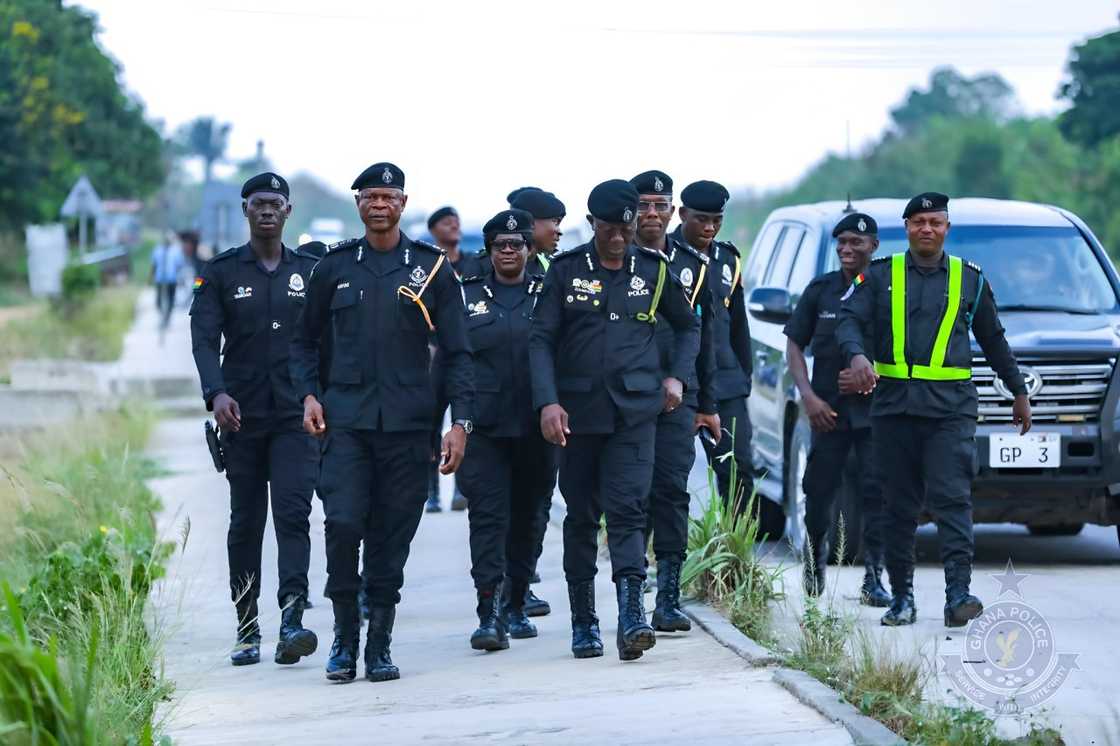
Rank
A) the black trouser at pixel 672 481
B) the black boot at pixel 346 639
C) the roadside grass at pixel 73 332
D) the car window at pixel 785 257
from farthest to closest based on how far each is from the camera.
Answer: the roadside grass at pixel 73 332 < the car window at pixel 785 257 < the black trouser at pixel 672 481 < the black boot at pixel 346 639

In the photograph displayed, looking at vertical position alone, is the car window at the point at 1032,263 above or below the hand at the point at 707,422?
above

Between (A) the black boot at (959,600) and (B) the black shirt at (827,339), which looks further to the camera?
(B) the black shirt at (827,339)

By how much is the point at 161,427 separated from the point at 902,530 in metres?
14.4

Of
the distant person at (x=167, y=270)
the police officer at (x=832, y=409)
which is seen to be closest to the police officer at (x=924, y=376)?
the police officer at (x=832, y=409)

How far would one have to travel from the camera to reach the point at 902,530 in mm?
10258

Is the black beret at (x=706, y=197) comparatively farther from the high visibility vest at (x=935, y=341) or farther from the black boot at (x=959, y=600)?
the black boot at (x=959, y=600)

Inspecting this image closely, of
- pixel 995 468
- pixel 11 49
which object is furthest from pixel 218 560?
pixel 11 49

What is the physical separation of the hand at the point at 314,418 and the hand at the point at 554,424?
0.92 m

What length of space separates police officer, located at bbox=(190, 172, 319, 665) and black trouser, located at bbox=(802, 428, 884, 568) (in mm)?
2917

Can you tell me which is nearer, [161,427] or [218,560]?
[218,560]

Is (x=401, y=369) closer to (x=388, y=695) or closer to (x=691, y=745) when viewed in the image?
(x=388, y=695)

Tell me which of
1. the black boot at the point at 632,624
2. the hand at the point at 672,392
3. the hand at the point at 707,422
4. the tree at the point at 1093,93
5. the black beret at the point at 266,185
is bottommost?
the black boot at the point at 632,624

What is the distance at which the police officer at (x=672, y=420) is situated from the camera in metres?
9.66
